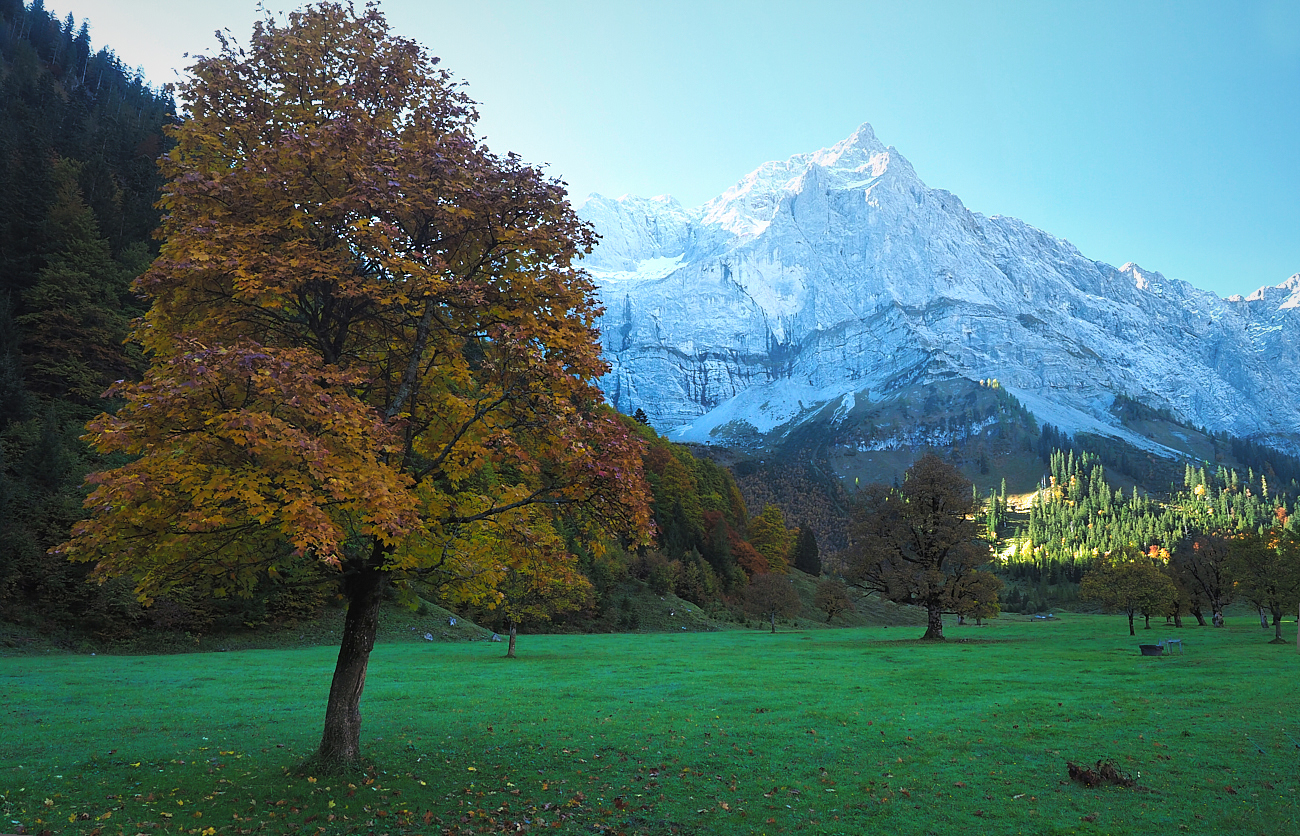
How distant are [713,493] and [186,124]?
120 m

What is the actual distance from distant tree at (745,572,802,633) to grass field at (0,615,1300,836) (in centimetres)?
5055

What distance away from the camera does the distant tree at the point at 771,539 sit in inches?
5044

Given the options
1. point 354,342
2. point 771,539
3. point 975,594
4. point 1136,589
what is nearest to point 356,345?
point 354,342

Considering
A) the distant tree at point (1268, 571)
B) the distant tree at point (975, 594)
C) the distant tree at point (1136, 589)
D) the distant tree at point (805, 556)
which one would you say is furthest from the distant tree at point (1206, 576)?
the distant tree at point (805, 556)

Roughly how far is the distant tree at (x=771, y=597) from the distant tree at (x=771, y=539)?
36630 millimetres

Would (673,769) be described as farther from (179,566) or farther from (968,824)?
(179,566)

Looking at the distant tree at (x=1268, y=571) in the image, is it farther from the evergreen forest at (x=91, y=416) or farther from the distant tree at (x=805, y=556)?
the distant tree at (x=805, y=556)

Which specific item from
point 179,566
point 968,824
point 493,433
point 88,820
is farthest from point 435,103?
point 968,824

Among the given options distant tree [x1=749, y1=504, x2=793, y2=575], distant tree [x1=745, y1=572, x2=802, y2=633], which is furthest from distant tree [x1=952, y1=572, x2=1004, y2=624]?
distant tree [x1=749, y1=504, x2=793, y2=575]

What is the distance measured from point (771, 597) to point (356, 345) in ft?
250

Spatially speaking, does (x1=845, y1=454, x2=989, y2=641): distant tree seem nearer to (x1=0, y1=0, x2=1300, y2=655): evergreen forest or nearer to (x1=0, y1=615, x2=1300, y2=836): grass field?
(x1=0, y1=0, x2=1300, y2=655): evergreen forest

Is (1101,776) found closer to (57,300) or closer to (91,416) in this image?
(91,416)

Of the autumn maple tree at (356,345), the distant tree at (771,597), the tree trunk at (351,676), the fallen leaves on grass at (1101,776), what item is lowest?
the distant tree at (771,597)

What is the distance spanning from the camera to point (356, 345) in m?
15.1
